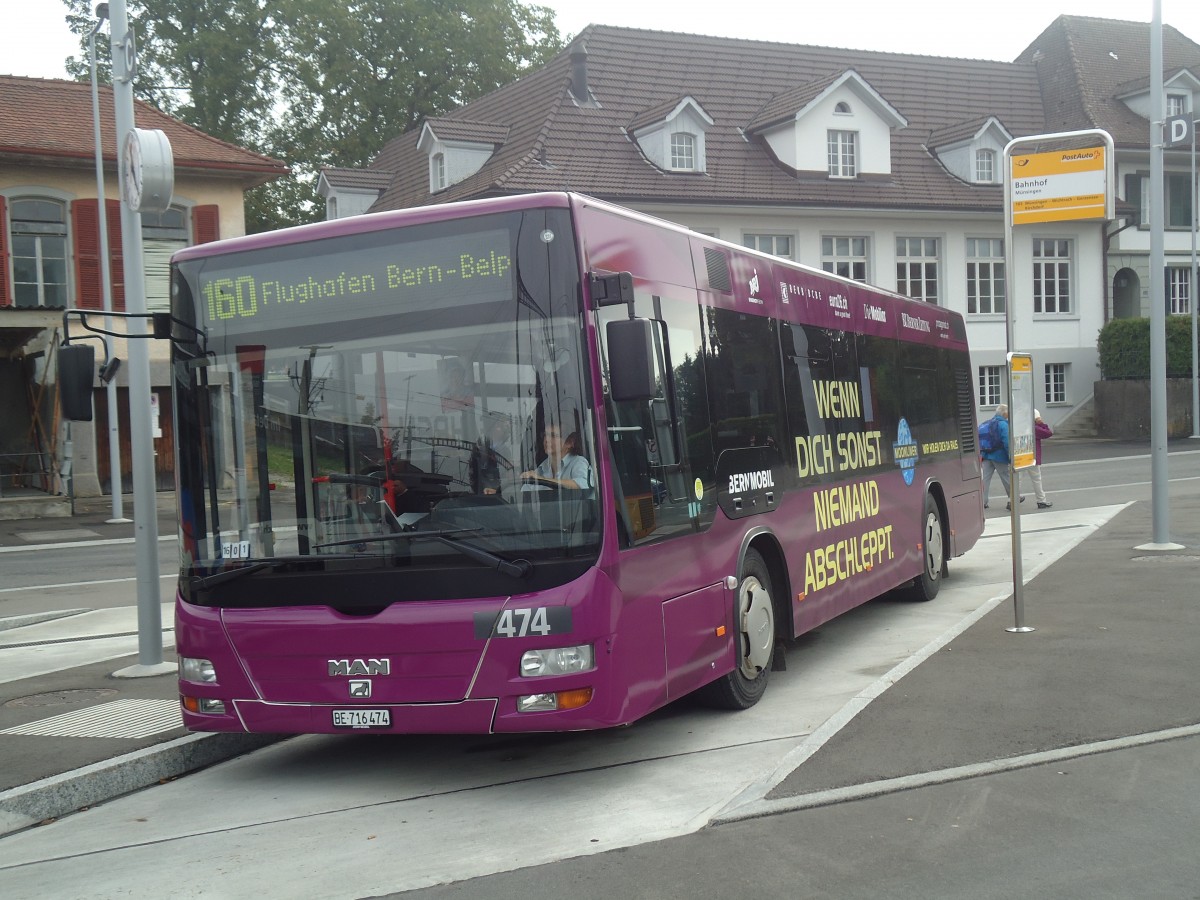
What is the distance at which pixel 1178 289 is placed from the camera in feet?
149

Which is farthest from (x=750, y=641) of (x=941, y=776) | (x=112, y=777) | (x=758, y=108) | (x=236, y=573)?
(x=758, y=108)

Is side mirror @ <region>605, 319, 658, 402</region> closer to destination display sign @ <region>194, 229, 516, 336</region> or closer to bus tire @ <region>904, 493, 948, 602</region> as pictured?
destination display sign @ <region>194, 229, 516, 336</region>

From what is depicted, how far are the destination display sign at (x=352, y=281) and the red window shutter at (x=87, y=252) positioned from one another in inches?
1025

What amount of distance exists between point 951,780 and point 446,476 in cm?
273

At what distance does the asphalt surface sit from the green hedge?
3383 cm

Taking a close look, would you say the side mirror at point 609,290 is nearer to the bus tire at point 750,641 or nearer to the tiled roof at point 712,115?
the bus tire at point 750,641

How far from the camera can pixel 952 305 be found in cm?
4184

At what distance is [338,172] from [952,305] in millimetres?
19835

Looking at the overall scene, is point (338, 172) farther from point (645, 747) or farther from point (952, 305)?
point (645, 747)

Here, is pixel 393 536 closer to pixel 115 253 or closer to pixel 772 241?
pixel 115 253

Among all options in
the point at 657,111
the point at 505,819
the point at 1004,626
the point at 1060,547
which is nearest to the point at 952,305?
the point at 657,111

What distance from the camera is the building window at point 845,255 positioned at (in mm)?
39719

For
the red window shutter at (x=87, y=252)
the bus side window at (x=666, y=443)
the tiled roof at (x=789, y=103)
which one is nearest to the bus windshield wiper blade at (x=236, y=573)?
the bus side window at (x=666, y=443)

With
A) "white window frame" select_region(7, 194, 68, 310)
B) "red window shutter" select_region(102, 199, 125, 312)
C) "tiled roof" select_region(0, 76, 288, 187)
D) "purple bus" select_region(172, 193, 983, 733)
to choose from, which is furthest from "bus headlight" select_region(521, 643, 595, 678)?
"red window shutter" select_region(102, 199, 125, 312)
